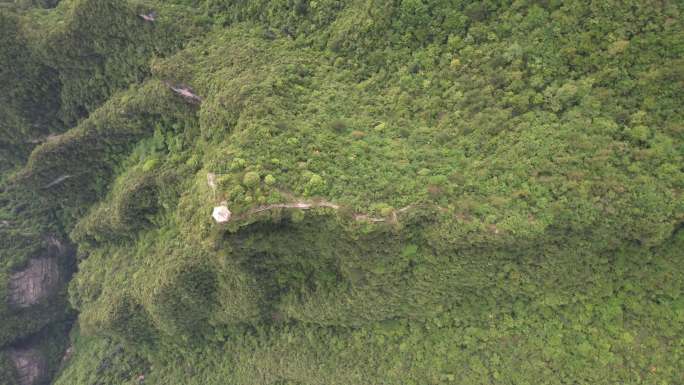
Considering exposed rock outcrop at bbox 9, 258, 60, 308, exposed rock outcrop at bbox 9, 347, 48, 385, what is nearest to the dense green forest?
exposed rock outcrop at bbox 9, 258, 60, 308

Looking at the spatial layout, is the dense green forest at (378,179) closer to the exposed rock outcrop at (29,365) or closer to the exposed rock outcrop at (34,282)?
the exposed rock outcrop at (34,282)

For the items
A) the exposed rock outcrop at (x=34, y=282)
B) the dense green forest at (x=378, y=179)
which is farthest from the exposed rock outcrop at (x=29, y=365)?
the dense green forest at (x=378, y=179)

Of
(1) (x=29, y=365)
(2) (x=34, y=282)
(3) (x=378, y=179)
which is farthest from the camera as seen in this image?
(1) (x=29, y=365)

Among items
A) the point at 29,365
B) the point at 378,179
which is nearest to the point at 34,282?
the point at 29,365

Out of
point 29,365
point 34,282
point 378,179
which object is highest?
point 378,179

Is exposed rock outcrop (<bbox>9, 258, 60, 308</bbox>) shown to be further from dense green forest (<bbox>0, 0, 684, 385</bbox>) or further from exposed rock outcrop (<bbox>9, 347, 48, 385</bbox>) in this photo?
dense green forest (<bbox>0, 0, 684, 385</bbox>)

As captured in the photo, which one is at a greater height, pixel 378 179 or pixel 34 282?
pixel 378 179

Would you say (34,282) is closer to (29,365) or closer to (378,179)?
(29,365)

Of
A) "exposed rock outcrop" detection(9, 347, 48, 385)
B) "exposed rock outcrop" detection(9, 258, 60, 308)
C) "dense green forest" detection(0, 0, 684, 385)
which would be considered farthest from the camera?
"exposed rock outcrop" detection(9, 347, 48, 385)

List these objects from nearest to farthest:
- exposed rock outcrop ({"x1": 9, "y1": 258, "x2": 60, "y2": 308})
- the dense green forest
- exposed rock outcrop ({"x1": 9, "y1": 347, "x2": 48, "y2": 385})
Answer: the dense green forest
exposed rock outcrop ({"x1": 9, "y1": 258, "x2": 60, "y2": 308})
exposed rock outcrop ({"x1": 9, "y1": 347, "x2": 48, "y2": 385})
